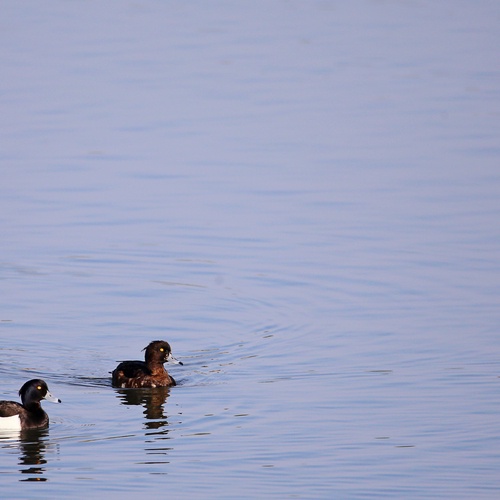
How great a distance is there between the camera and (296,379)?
679 inches

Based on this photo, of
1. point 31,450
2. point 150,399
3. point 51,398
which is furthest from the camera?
point 150,399

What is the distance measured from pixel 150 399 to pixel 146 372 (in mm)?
366

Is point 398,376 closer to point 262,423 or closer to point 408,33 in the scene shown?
point 262,423

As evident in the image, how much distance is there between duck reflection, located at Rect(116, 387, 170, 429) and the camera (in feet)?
53.3

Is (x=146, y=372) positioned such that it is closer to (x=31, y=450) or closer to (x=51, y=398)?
(x=51, y=398)

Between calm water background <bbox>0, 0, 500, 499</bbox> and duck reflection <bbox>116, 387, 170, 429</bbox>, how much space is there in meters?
0.06

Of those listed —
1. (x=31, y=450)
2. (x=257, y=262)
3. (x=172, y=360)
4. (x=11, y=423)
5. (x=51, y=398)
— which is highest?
(x=257, y=262)

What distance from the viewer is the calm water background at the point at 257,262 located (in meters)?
14.5

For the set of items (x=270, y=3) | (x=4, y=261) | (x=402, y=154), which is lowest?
(x=4, y=261)

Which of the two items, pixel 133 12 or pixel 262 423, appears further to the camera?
pixel 133 12

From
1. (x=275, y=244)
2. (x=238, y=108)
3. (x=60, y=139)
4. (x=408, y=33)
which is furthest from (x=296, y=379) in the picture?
(x=408, y=33)

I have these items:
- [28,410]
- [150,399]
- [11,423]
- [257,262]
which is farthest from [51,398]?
[257,262]

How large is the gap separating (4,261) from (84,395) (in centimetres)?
606

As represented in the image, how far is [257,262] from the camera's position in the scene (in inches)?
883
